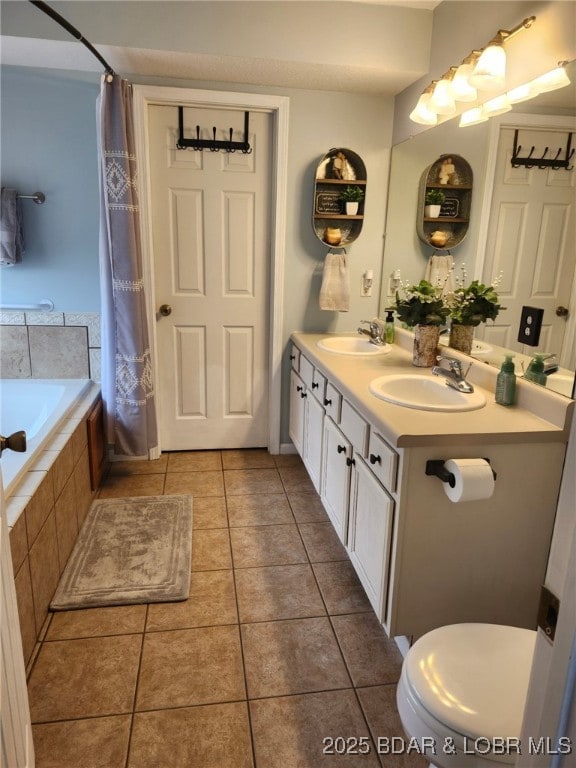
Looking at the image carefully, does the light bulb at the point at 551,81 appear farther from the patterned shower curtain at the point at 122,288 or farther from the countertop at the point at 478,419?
the patterned shower curtain at the point at 122,288

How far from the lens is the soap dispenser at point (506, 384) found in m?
1.83

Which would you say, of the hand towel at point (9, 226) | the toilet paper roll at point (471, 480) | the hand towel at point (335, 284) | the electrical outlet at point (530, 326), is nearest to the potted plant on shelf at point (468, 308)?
the electrical outlet at point (530, 326)

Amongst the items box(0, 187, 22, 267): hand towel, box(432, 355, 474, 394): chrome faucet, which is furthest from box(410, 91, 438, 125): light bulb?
box(0, 187, 22, 267): hand towel

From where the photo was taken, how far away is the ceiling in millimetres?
2393

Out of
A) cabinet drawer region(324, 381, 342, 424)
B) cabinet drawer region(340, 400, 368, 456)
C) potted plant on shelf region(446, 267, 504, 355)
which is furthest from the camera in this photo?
cabinet drawer region(324, 381, 342, 424)

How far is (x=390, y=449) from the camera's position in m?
1.64

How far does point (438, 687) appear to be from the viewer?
1.14 m

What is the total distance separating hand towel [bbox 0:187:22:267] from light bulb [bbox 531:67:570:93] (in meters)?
2.56

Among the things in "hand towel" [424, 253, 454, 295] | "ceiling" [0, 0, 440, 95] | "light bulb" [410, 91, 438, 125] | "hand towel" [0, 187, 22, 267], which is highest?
"ceiling" [0, 0, 440, 95]

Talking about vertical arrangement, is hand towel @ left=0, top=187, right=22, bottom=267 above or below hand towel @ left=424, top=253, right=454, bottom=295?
above

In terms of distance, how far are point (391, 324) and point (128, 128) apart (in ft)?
5.64

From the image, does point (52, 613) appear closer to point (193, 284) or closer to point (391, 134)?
point (193, 284)

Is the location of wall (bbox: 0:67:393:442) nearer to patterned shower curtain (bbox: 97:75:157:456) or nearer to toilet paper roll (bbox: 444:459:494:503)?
patterned shower curtain (bbox: 97:75:157:456)

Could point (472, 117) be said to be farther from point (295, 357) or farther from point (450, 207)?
point (295, 357)
